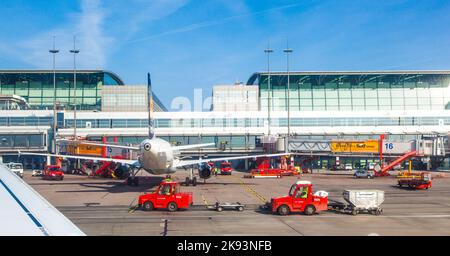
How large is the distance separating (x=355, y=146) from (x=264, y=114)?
26585 mm

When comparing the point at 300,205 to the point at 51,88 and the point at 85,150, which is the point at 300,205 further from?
the point at 51,88

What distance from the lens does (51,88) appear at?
365 ft

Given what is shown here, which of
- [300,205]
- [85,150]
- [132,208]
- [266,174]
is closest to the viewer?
[300,205]

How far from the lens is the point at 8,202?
7727 mm

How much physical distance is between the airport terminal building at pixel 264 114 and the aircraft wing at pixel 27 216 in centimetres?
7508

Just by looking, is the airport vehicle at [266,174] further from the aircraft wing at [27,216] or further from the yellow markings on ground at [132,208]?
the aircraft wing at [27,216]

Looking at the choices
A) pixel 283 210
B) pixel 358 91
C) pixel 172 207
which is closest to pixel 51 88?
pixel 358 91

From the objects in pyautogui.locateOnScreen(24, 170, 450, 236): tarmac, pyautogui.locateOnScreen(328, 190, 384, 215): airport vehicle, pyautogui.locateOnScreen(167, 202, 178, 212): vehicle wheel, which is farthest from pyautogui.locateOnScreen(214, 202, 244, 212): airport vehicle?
pyautogui.locateOnScreen(328, 190, 384, 215): airport vehicle

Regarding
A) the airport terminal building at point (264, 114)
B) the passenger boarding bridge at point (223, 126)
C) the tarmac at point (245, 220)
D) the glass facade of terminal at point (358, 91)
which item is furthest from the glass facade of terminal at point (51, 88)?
the tarmac at point (245, 220)

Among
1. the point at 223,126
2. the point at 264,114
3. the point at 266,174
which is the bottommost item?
the point at 266,174

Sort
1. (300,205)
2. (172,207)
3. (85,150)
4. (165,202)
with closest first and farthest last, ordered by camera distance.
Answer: (300,205)
(172,207)
(165,202)
(85,150)

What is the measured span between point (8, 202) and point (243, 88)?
330 ft

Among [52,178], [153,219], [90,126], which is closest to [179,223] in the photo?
[153,219]

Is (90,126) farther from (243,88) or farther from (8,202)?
(8,202)
